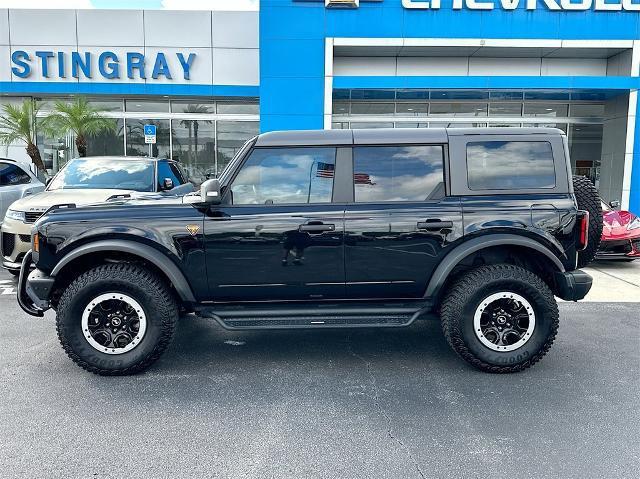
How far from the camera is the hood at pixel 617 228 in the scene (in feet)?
27.2

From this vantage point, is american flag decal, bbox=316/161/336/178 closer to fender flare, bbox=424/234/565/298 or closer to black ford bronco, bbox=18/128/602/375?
black ford bronco, bbox=18/128/602/375

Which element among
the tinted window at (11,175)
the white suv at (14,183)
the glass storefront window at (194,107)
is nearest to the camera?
the white suv at (14,183)

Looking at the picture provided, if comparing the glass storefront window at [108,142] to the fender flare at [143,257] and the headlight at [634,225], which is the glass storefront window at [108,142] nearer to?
the fender flare at [143,257]

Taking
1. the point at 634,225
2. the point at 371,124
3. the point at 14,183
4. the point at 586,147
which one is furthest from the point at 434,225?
the point at 586,147

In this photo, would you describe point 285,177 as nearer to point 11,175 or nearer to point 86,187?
point 86,187

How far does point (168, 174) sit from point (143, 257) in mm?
4512

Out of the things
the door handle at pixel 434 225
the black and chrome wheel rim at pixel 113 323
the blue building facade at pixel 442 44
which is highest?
the blue building facade at pixel 442 44

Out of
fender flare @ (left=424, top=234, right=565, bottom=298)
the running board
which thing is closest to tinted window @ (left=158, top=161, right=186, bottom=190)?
the running board

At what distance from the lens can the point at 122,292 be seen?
3.99 m

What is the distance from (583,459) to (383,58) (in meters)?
13.7

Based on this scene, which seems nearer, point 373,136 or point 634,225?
point 373,136

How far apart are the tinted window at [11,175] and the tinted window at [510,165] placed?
9.19m

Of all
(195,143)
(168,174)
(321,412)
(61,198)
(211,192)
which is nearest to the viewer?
(321,412)


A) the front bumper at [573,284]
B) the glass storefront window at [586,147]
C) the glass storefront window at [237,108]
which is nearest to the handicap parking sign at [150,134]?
the glass storefront window at [237,108]
